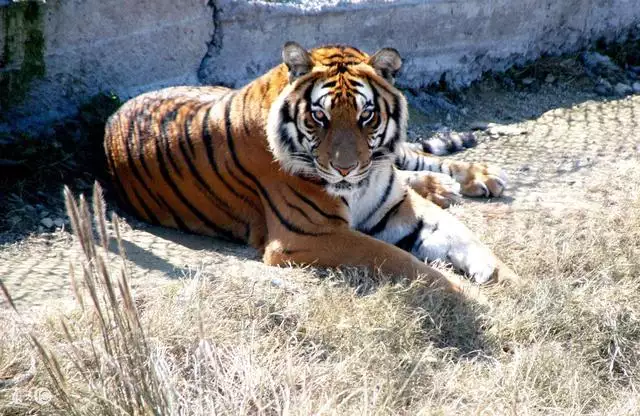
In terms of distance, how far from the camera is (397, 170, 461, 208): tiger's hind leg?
4801mm

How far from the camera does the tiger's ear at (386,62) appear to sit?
4.04 meters

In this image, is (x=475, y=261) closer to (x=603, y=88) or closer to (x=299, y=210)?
(x=299, y=210)

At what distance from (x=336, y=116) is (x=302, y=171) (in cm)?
31

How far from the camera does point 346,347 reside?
10.8ft

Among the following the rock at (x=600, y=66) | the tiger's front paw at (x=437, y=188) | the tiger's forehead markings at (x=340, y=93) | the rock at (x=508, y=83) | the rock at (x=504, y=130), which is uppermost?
the tiger's forehead markings at (x=340, y=93)

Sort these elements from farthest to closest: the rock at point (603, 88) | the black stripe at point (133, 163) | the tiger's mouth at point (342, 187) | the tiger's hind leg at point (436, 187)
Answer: the rock at point (603, 88), the tiger's hind leg at point (436, 187), the black stripe at point (133, 163), the tiger's mouth at point (342, 187)

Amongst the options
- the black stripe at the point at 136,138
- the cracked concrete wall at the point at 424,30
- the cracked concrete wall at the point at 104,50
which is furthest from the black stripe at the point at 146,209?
the cracked concrete wall at the point at 424,30

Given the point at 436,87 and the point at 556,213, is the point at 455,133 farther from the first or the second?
the point at 556,213

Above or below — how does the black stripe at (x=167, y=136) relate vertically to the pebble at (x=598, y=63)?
below


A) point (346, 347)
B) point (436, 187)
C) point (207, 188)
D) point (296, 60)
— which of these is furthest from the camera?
point (436, 187)

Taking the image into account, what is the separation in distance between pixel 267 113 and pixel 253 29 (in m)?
1.85

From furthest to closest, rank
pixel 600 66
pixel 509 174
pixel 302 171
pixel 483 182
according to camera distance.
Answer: pixel 600 66 → pixel 509 174 → pixel 483 182 → pixel 302 171

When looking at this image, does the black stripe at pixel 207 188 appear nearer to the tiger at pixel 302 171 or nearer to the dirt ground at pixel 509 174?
the tiger at pixel 302 171

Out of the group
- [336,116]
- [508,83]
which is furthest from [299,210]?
[508,83]
